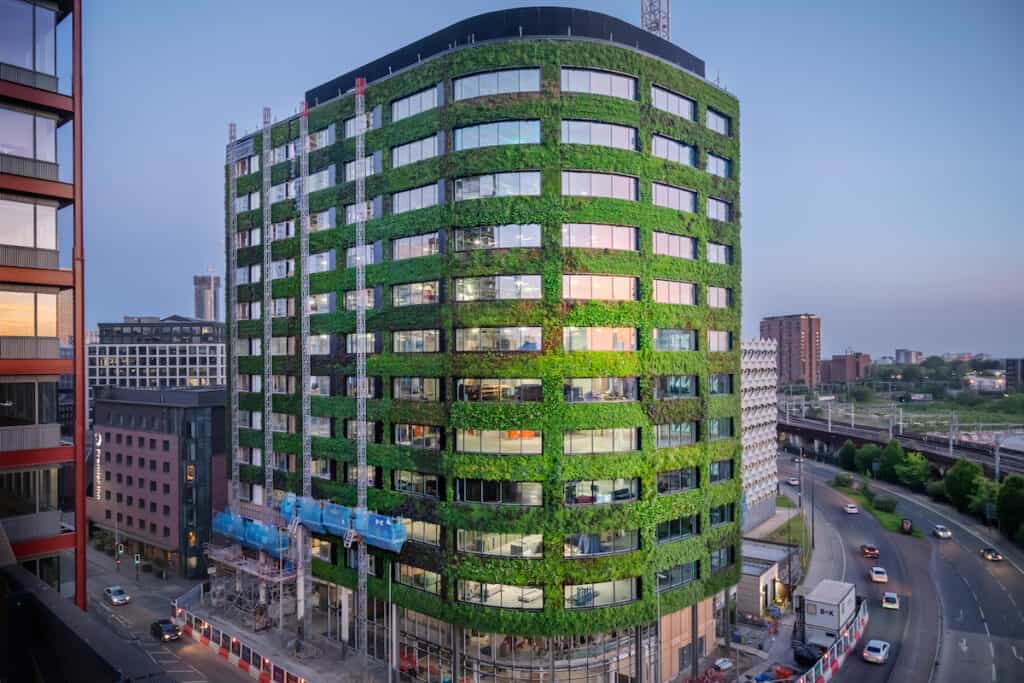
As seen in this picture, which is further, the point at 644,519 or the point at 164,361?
the point at 164,361

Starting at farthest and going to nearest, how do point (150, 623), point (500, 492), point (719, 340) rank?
point (150, 623) < point (719, 340) < point (500, 492)

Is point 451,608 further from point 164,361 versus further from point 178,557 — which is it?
point 164,361

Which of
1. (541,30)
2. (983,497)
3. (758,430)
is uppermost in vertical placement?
(541,30)

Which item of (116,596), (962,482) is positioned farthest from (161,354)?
(962,482)

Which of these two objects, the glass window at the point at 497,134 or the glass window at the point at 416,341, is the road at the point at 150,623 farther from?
the glass window at the point at 497,134

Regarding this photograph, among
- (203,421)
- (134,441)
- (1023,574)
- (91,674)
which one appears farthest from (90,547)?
(1023,574)

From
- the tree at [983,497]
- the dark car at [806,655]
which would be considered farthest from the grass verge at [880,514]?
the dark car at [806,655]

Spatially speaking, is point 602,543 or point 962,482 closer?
point 602,543

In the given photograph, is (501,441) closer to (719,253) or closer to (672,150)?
(719,253)
